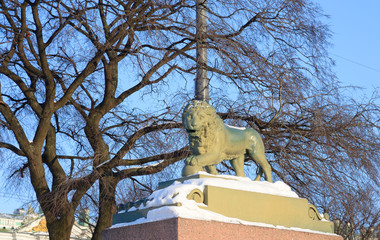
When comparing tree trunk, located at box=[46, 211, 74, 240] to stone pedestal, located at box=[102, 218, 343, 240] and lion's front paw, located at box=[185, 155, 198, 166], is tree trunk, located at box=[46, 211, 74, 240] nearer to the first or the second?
stone pedestal, located at box=[102, 218, 343, 240]

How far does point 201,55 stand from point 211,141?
536 centimetres

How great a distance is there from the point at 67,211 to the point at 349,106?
564cm

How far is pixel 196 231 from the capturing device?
17.4 ft

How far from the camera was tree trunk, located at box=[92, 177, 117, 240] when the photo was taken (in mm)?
10805

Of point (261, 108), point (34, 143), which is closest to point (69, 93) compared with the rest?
point (34, 143)

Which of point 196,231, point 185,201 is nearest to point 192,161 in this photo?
point 185,201

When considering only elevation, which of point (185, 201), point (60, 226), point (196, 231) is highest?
point (60, 226)

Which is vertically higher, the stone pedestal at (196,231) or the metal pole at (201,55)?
the metal pole at (201,55)

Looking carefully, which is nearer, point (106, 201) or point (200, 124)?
point (200, 124)

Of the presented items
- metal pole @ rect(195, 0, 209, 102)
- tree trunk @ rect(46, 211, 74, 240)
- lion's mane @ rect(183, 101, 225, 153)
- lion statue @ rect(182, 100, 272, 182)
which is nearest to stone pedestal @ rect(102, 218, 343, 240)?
lion statue @ rect(182, 100, 272, 182)

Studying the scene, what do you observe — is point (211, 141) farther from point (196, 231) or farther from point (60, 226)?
point (60, 226)

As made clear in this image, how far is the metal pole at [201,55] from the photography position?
35.2ft

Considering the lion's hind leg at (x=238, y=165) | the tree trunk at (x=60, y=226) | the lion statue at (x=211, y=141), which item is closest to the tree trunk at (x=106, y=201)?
the tree trunk at (x=60, y=226)

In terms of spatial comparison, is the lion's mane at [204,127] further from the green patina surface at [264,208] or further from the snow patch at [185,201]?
the green patina surface at [264,208]
